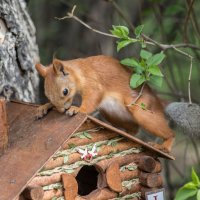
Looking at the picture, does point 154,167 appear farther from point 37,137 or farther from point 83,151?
point 37,137

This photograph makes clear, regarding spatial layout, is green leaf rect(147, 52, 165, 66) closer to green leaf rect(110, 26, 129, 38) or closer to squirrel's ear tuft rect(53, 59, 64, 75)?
green leaf rect(110, 26, 129, 38)

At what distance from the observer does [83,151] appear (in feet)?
8.19

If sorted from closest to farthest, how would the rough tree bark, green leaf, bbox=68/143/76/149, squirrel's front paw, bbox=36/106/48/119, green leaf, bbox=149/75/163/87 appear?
green leaf, bbox=68/143/76/149 → squirrel's front paw, bbox=36/106/48/119 → green leaf, bbox=149/75/163/87 → the rough tree bark

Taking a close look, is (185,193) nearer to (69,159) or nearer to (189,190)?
(189,190)

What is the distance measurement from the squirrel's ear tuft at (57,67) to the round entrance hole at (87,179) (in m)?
0.46

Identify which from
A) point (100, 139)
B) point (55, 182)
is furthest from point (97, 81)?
point (55, 182)

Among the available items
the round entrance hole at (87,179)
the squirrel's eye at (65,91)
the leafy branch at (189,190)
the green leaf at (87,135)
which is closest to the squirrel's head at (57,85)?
the squirrel's eye at (65,91)

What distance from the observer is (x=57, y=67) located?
2762mm

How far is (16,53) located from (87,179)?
2.30 ft

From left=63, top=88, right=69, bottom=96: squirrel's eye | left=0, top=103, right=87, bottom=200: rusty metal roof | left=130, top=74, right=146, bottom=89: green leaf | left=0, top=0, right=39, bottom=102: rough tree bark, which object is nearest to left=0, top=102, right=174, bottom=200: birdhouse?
left=0, top=103, right=87, bottom=200: rusty metal roof

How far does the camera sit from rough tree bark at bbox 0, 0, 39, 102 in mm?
3133

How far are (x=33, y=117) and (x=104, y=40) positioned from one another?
2.73m

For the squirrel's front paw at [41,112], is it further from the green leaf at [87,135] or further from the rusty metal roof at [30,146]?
the green leaf at [87,135]

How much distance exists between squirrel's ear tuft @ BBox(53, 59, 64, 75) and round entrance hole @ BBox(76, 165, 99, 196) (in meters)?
0.46
